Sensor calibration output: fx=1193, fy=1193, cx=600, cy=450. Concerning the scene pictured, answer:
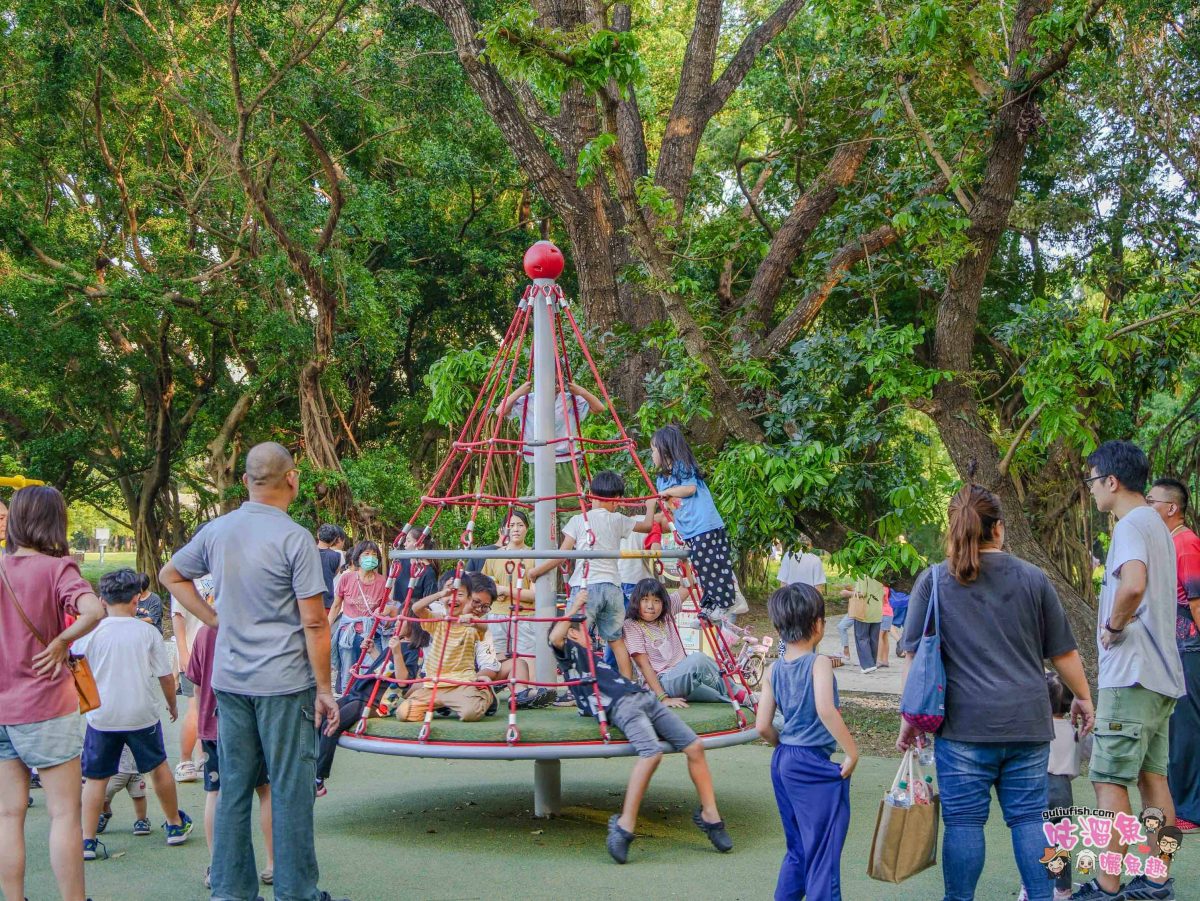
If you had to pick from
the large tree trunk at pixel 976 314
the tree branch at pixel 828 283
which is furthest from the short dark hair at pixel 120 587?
the tree branch at pixel 828 283

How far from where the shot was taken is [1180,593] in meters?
5.03

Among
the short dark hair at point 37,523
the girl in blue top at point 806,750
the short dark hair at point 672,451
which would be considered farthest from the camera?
the short dark hair at point 672,451

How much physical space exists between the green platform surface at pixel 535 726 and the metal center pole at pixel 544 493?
1.28 feet

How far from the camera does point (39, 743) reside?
3.94 metres

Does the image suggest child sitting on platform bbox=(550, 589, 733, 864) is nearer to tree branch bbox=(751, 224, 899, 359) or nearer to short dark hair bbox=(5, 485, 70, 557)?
short dark hair bbox=(5, 485, 70, 557)

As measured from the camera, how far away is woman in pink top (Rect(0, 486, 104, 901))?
394cm

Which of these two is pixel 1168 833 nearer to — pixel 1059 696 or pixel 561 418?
pixel 1059 696

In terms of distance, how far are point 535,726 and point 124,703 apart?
5.83ft

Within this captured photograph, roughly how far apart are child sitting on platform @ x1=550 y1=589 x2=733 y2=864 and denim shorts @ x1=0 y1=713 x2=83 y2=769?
2203mm

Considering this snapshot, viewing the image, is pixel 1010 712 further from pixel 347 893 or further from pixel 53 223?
pixel 53 223

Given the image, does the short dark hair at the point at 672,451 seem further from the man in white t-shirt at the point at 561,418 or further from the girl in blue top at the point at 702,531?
the man in white t-shirt at the point at 561,418

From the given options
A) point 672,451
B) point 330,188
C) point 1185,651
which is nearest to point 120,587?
point 672,451

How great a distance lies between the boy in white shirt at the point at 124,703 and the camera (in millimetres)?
5113

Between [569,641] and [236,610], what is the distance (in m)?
2.34
